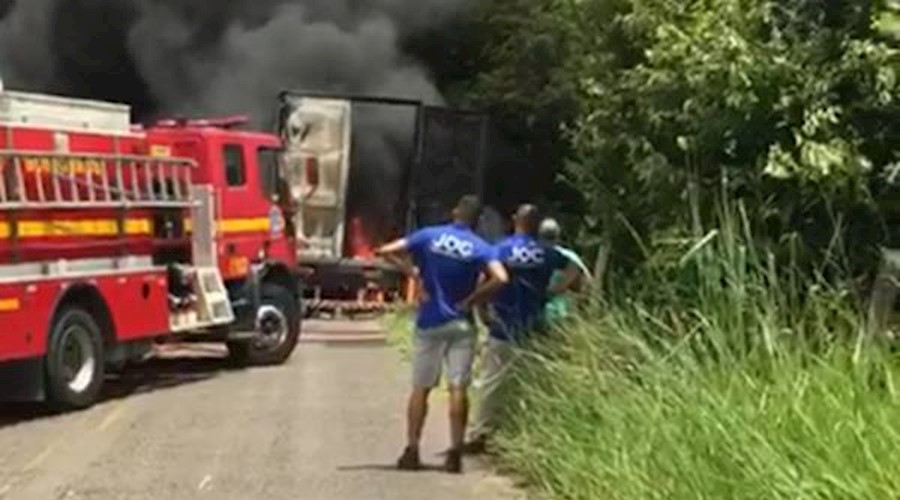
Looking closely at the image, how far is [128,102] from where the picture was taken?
30.4 metres

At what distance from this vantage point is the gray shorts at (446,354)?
11.3 meters

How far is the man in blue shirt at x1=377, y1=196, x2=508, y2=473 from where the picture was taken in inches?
441

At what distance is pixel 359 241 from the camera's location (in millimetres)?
28109

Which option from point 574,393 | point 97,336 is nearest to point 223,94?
point 97,336

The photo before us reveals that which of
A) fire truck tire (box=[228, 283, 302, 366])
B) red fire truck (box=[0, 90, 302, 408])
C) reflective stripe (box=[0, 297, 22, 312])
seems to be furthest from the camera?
fire truck tire (box=[228, 283, 302, 366])

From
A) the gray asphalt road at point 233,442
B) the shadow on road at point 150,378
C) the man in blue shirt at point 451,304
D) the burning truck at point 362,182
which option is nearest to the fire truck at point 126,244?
the shadow on road at point 150,378

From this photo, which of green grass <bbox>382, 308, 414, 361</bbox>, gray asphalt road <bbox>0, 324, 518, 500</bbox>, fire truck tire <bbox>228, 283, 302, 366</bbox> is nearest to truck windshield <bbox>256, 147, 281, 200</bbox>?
fire truck tire <bbox>228, 283, 302, 366</bbox>

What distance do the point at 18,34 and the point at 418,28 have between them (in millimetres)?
6301

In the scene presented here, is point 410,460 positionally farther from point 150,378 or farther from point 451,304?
point 150,378

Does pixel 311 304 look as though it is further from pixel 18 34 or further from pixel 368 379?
pixel 368 379

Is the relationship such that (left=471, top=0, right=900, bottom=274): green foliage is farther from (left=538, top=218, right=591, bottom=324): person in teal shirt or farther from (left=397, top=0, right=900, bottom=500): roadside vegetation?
(left=538, top=218, right=591, bottom=324): person in teal shirt

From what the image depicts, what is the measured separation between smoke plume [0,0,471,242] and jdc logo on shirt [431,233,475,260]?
17298 mm

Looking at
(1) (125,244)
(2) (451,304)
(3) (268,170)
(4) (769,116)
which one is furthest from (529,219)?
(3) (268,170)

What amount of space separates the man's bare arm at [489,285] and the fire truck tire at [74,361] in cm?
472
